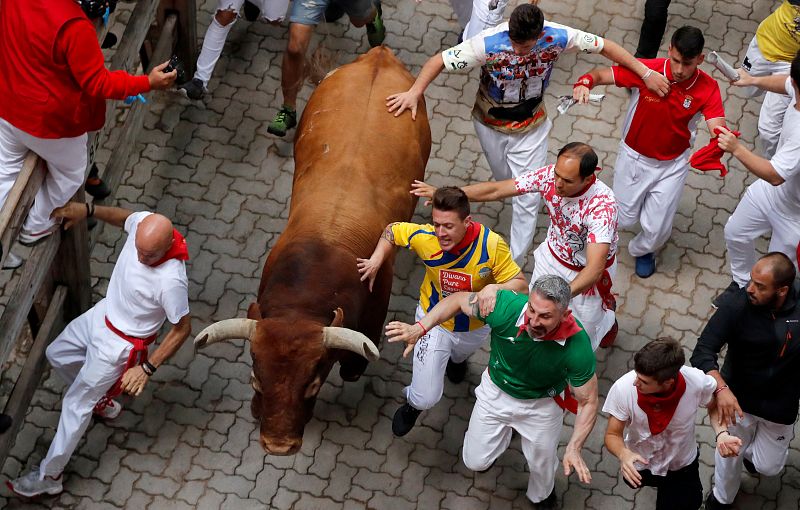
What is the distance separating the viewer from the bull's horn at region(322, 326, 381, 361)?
7707 millimetres

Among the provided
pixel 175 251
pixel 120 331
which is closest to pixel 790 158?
pixel 175 251

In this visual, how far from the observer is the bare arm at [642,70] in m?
9.14

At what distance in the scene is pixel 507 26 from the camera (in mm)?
9055

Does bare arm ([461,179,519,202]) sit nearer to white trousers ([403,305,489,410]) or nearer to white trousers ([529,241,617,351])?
white trousers ([529,241,617,351])

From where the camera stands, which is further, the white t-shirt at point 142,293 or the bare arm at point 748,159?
the bare arm at point 748,159

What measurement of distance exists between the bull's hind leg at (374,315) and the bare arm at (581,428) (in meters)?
1.96

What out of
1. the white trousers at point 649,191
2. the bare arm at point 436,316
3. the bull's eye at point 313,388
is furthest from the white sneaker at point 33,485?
the white trousers at point 649,191

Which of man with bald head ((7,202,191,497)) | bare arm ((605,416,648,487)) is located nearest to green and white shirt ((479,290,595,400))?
bare arm ((605,416,648,487))

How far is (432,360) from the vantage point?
8.52m

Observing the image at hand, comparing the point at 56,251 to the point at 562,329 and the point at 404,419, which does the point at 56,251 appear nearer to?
the point at 404,419

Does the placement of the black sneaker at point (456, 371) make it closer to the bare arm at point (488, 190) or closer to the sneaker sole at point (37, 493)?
the bare arm at point (488, 190)

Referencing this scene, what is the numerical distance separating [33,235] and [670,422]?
14.9 ft

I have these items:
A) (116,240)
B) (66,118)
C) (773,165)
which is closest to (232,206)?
(116,240)

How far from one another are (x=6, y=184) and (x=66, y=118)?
64 centimetres
